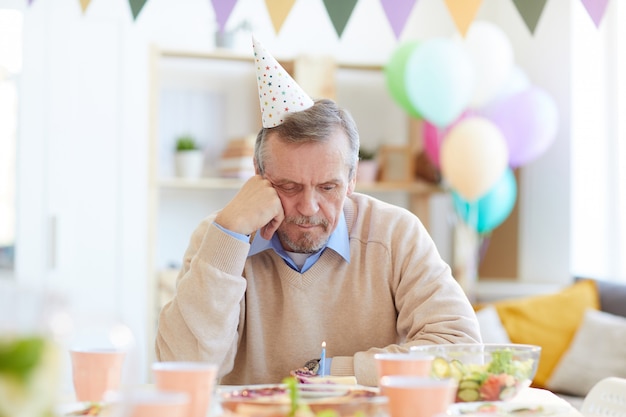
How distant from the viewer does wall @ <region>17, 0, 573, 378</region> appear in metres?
4.54

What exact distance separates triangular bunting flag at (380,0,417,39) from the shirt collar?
558 millimetres

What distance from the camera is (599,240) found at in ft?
15.4

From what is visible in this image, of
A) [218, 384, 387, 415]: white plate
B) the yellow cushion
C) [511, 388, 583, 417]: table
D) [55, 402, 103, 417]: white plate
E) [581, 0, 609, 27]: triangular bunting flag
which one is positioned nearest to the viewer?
[218, 384, 387, 415]: white plate

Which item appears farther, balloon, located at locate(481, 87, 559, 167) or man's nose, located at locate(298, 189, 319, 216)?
balloon, located at locate(481, 87, 559, 167)

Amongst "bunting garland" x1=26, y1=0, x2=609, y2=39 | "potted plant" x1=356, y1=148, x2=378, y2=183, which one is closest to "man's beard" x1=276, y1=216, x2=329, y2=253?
"bunting garland" x1=26, y1=0, x2=609, y2=39

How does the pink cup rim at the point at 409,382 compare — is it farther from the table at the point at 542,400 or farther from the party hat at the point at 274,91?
the party hat at the point at 274,91

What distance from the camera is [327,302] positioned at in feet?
6.53

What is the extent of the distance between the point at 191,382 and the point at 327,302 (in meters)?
0.95

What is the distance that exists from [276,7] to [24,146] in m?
2.71

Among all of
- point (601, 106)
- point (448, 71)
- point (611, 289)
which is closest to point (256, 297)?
point (448, 71)

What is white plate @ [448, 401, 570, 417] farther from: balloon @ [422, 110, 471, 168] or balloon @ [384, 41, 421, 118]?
balloon @ [422, 110, 471, 168]

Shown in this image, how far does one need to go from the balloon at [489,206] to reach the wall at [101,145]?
Answer: 48 centimetres

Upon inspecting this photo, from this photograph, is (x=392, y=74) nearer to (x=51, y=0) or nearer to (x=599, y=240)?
(x=599, y=240)

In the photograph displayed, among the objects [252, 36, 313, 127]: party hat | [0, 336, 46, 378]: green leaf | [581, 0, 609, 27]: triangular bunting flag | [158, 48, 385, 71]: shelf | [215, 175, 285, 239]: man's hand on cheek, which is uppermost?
[158, 48, 385, 71]: shelf
